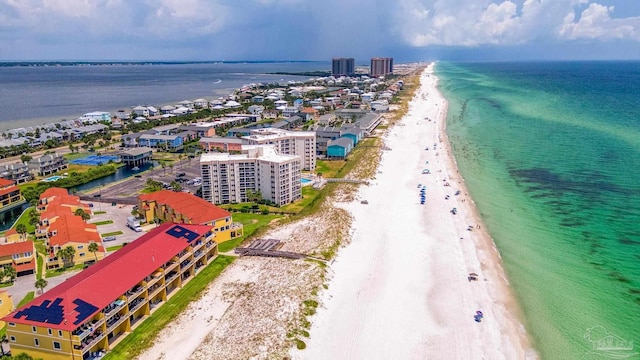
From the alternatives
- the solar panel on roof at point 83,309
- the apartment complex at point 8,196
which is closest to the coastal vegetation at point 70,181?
the apartment complex at point 8,196

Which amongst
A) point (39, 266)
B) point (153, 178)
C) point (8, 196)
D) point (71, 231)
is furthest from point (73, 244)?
point (153, 178)

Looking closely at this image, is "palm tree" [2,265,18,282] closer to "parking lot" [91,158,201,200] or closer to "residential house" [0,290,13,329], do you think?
"residential house" [0,290,13,329]

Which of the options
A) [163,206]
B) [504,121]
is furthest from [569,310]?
[504,121]

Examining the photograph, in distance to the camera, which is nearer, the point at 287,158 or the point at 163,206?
the point at 163,206

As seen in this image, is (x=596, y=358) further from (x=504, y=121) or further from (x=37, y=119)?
(x=37, y=119)

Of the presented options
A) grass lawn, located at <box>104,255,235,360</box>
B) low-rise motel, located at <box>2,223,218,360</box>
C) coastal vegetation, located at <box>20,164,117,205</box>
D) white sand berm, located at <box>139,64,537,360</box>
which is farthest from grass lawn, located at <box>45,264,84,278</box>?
coastal vegetation, located at <box>20,164,117,205</box>
